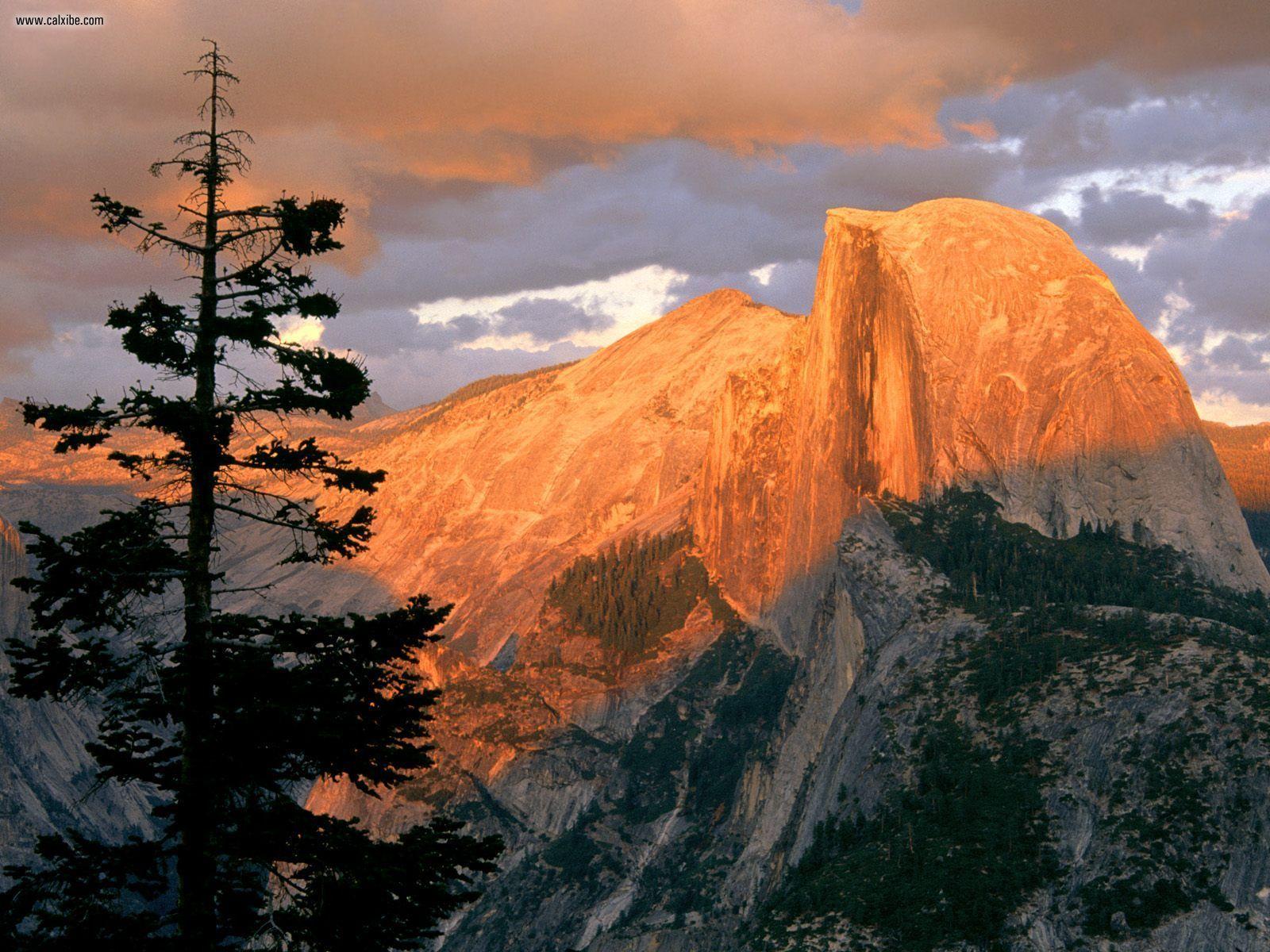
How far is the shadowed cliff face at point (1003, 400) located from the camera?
561ft

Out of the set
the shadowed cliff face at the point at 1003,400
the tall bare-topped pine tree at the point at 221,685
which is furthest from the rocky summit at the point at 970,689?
the tall bare-topped pine tree at the point at 221,685

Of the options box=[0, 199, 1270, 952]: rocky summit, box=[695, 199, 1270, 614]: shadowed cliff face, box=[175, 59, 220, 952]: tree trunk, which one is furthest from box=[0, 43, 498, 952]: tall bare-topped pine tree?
box=[695, 199, 1270, 614]: shadowed cliff face

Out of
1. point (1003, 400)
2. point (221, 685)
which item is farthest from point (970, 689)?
point (221, 685)

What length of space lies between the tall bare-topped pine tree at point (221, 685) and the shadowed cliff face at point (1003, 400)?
502ft

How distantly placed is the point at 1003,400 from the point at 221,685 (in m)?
166

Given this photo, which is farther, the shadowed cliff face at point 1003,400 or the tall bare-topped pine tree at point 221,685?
the shadowed cliff face at point 1003,400

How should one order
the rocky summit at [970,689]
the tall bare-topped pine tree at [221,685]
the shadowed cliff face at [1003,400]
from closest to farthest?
1. the tall bare-topped pine tree at [221,685]
2. the rocky summit at [970,689]
3. the shadowed cliff face at [1003,400]

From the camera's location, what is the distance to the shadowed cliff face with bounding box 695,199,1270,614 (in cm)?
17100

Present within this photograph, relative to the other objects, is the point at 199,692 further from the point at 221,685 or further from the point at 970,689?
the point at 970,689

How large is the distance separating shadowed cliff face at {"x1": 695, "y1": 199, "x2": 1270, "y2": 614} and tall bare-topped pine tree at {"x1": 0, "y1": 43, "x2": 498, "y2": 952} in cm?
15297

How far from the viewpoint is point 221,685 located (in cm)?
2483

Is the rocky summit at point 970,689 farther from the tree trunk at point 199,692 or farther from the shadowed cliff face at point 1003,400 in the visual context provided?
the tree trunk at point 199,692

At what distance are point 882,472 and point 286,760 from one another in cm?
15954

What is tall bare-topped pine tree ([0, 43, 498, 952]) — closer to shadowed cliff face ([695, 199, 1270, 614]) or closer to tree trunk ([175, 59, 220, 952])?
tree trunk ([175, 59, 220, 952])
